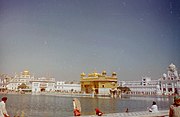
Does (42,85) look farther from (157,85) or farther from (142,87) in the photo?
(142,87)

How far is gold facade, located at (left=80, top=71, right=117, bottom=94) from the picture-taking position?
1329cm

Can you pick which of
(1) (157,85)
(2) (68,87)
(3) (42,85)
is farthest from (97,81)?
(1) (157,85)

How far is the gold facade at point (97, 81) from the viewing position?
13.3 meters

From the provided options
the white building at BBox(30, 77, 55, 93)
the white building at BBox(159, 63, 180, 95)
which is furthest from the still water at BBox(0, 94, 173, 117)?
the white building at BBox(30, 77, 55, 93)

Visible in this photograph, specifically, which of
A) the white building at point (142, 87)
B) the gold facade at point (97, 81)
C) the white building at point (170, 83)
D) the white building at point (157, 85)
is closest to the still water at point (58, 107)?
the white building at point (170, 83)

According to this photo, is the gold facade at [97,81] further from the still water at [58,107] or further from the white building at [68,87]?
the still water at [58,107]

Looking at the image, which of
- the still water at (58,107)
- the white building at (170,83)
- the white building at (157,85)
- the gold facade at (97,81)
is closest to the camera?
the still water at (58,107)

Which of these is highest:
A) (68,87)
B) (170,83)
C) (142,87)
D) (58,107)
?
(170,83)

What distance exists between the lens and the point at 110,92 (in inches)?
539

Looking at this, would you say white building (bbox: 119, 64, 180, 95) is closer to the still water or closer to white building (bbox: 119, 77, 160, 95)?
white building (bbox: 119, 77, 160, 95)

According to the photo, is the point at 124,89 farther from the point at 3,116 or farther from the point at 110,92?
the point at 3,116

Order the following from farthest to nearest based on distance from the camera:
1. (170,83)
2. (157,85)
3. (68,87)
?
(68,87)
(157,85)
(170,83)

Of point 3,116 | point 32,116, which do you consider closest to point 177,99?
point 3,116

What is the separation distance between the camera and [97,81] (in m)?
13.7
